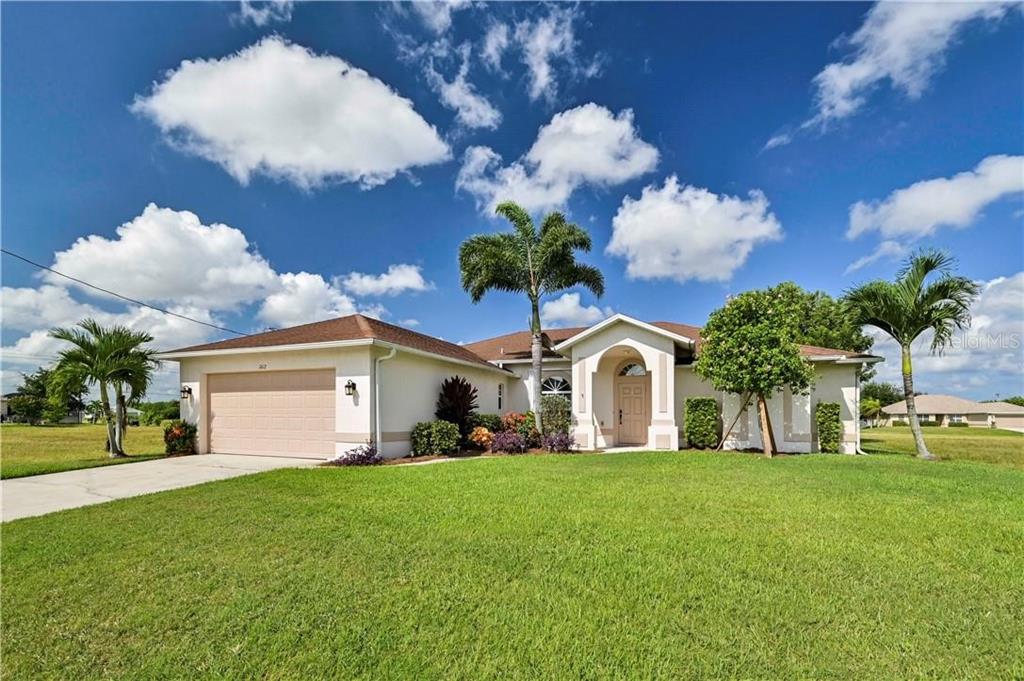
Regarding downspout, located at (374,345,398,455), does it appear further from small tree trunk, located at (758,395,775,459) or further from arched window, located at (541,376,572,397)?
small tree trunk, located at (758,395,775,459)

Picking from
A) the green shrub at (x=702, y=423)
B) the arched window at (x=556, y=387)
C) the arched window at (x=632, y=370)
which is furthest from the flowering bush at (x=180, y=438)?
the green shrub at (x=702, y=423)

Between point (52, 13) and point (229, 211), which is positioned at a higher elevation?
point (52, 13)

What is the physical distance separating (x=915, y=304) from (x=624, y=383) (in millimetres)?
9261

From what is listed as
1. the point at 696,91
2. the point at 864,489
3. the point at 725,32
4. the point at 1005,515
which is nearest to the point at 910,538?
the point at 1005,515

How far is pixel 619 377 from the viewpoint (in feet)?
58.8

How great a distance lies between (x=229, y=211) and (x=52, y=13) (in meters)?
7.81

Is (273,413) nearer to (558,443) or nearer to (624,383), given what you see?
(558,443)

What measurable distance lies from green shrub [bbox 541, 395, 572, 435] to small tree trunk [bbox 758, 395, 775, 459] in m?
6.16

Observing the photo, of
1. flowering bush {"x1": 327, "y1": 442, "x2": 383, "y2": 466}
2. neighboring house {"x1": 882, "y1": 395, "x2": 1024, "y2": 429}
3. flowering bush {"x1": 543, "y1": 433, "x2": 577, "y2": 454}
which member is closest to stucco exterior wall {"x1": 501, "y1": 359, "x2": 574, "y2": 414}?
flowering bush {"x1": 543, "y1": 433, "x2": 577, "y2": 454}

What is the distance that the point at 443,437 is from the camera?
44.2ft

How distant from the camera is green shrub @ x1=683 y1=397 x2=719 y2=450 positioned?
14742mm

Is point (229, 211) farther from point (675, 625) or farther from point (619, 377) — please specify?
point (675, 625)

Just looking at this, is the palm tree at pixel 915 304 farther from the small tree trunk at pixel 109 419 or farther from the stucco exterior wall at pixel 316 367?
the small tree trunk at pixel 109 419

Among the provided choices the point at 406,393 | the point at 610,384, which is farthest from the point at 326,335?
the point at 610,384
